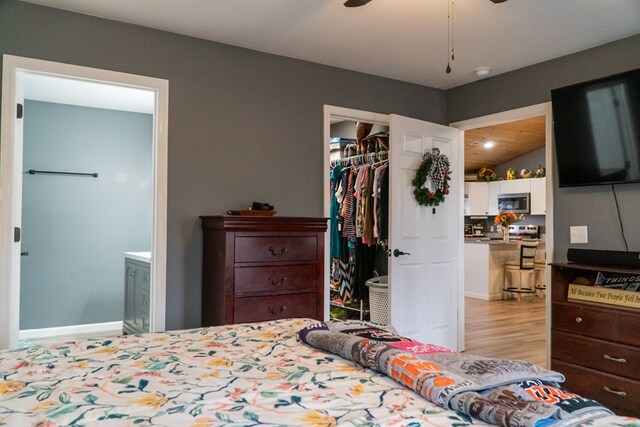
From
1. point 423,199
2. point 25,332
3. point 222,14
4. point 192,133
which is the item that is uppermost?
point 222,14

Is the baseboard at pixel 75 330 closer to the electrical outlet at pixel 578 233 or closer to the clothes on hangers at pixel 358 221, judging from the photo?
the clothes on hangers at pixel 358 221

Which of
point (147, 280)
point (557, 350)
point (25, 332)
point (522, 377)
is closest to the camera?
point (522, 377)

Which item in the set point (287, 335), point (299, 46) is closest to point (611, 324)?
point (287, 335)

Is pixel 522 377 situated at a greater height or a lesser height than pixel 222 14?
lesser

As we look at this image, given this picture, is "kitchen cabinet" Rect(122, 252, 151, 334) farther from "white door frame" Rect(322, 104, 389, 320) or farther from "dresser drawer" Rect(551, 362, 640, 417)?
"dresser drawer" Rect(551, 362, 640, 417)

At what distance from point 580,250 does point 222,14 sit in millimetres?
2728

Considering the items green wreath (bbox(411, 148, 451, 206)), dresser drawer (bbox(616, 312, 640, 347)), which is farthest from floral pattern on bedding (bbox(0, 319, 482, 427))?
green wreath (bbox(411, 148, 451, 206))

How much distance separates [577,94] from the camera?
3115mm

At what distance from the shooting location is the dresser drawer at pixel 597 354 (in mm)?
2600

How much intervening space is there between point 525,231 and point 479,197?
1091 millimetres

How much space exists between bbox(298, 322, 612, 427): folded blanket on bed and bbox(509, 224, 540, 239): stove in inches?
325

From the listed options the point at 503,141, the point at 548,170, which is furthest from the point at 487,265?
the point at 548,170

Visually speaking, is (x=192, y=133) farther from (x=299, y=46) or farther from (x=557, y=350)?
(x=557, y=350)

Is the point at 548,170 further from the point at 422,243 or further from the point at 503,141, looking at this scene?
the point at 503,141
